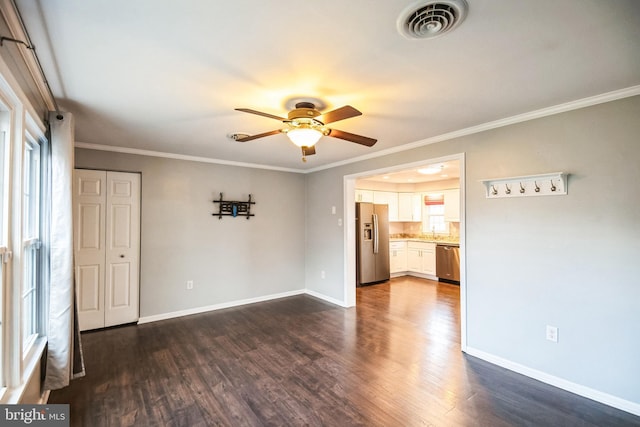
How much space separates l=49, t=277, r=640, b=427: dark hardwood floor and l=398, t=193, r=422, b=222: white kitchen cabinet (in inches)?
151

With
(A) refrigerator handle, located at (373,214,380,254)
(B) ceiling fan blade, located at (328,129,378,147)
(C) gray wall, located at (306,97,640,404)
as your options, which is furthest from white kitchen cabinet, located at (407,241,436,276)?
(B) ceiling fan blade, located at (328,129,378,147)

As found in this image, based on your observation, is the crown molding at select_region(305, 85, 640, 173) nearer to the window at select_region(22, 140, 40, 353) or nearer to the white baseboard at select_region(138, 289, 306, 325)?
the white baseboard at select_region(138, 289, 306, 325)

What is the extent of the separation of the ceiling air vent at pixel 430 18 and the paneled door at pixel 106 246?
404 centimetres

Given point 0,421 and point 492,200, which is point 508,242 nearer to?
point 492,200

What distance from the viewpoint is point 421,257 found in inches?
280

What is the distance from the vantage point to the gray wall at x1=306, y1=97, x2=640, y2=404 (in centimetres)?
226

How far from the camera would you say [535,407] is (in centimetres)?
226

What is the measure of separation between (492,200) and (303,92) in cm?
217

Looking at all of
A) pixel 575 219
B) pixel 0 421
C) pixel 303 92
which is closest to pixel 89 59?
pixel 303 92

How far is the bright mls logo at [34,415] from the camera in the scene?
1.54 m

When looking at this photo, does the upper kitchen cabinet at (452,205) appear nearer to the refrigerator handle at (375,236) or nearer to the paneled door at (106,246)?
the refrigerator handle at (375,236)

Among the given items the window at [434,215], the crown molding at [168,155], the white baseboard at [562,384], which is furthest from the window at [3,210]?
the window at [434,215]

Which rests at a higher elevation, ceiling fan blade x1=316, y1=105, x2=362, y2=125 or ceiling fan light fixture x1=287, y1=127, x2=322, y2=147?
ceiling fan blade x1=316, y1=105, x2=362, y2=125

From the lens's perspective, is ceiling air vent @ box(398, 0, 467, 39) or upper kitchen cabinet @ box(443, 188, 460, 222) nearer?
ceiling air vent @ box(398, 0, 467, 39)
